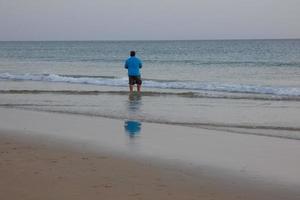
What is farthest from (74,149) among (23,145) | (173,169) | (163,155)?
(173,169)

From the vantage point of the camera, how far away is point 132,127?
10648 mm

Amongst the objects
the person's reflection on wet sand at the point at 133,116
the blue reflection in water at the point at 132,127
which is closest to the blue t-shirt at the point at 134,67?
the person's reflection on wet sand at the point at 133,116

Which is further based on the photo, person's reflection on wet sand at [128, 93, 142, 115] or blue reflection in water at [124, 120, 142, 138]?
person's reflection on wet sand at [128, 93, 142, 115]

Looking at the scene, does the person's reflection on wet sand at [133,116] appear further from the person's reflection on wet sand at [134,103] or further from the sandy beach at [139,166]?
the sandy beach at [139,166]

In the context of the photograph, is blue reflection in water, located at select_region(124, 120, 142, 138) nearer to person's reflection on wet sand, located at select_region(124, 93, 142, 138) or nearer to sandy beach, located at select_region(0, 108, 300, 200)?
person's reflection on wet sand, located at select_region(124, 93, 142, 138)

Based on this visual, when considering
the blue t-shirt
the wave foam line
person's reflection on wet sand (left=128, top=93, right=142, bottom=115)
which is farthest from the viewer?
the wave foam line

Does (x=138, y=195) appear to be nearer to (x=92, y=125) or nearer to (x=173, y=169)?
(x=173, y=169)

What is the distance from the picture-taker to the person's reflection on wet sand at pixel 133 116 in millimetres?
10062

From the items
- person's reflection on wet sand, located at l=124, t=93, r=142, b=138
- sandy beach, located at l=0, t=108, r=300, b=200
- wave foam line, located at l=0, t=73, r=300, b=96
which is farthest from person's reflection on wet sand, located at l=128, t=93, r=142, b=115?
wave foam line, located at l=0, t=73, r=300, b=96

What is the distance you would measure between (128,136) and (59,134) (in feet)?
A: 4.52

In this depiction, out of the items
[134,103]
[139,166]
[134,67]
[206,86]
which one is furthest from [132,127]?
[206,86]

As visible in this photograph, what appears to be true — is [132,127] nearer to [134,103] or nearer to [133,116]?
[133,116]

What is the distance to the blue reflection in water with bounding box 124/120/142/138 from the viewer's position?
386 inches

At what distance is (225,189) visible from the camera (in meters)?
5.89
